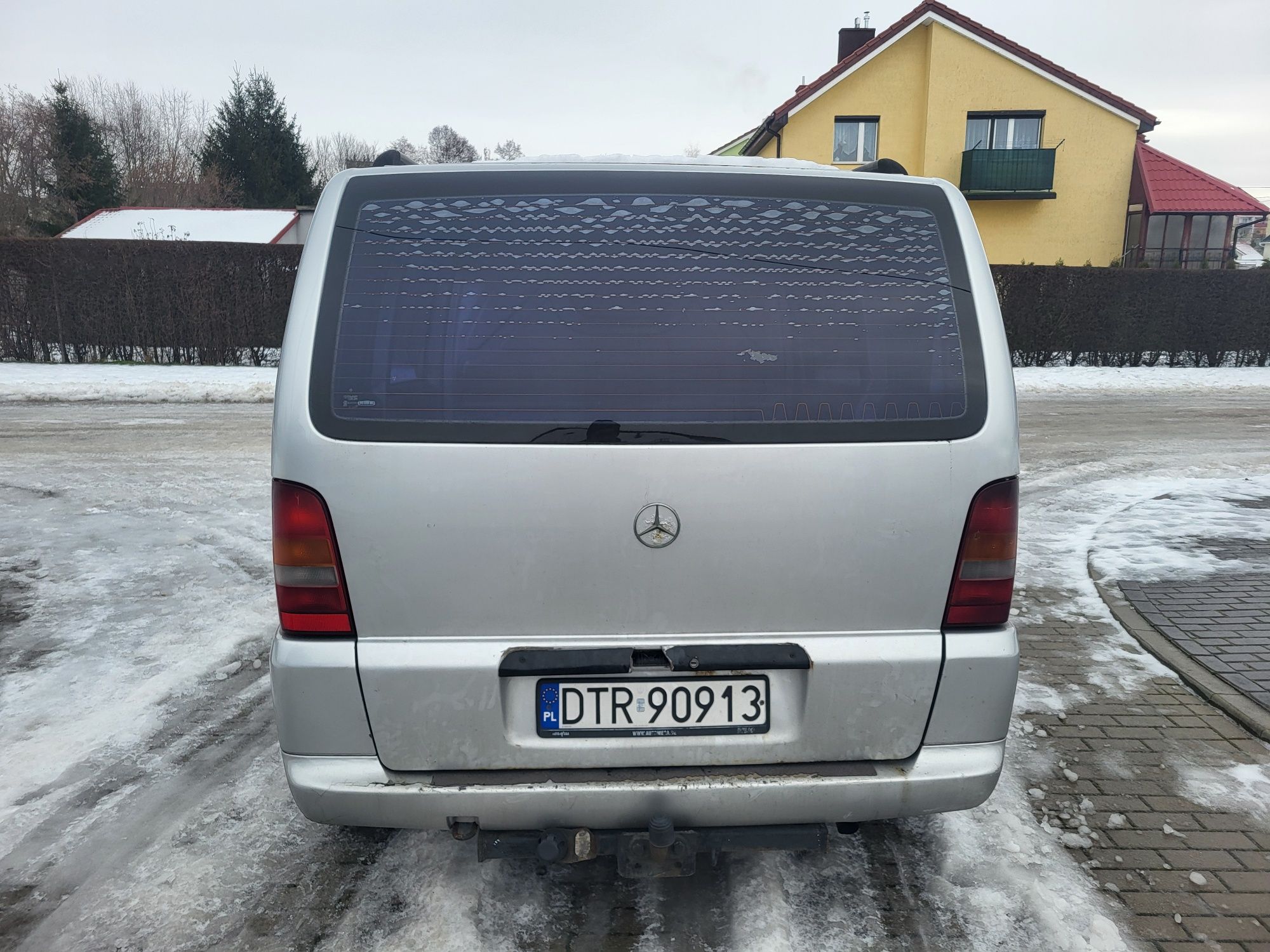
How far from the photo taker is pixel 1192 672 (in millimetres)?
4344

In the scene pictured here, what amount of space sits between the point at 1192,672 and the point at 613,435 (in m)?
3.59

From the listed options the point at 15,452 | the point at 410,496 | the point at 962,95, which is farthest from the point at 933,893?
the point at 962,95

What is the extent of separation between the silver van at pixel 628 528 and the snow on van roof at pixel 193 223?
32.6m

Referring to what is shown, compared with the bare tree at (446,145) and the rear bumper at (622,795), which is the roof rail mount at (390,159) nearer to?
the rear bumper at (622,795)

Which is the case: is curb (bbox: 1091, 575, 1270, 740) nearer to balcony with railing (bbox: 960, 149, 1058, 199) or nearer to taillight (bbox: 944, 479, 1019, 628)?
taillight (bbox: 944, 479, 1019, 628)

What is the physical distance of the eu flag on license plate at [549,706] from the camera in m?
2.21

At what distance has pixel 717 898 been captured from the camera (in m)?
2.62

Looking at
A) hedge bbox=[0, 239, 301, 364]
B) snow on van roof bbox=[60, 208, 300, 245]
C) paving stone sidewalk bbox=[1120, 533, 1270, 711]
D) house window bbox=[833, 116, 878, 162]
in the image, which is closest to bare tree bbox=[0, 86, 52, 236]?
snow on van roof bbox=[60, 208, 300, 245]

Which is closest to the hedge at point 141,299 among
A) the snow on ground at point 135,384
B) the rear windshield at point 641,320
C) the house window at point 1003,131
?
the snow on ground at point 135,384

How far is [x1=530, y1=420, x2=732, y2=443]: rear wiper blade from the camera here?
7.04 ft

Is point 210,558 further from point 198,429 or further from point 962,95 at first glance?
point 962,95

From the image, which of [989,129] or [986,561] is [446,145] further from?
[986,561]

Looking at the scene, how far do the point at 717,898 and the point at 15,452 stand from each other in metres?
9.91

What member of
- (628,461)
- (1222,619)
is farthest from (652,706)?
(1222,619)
